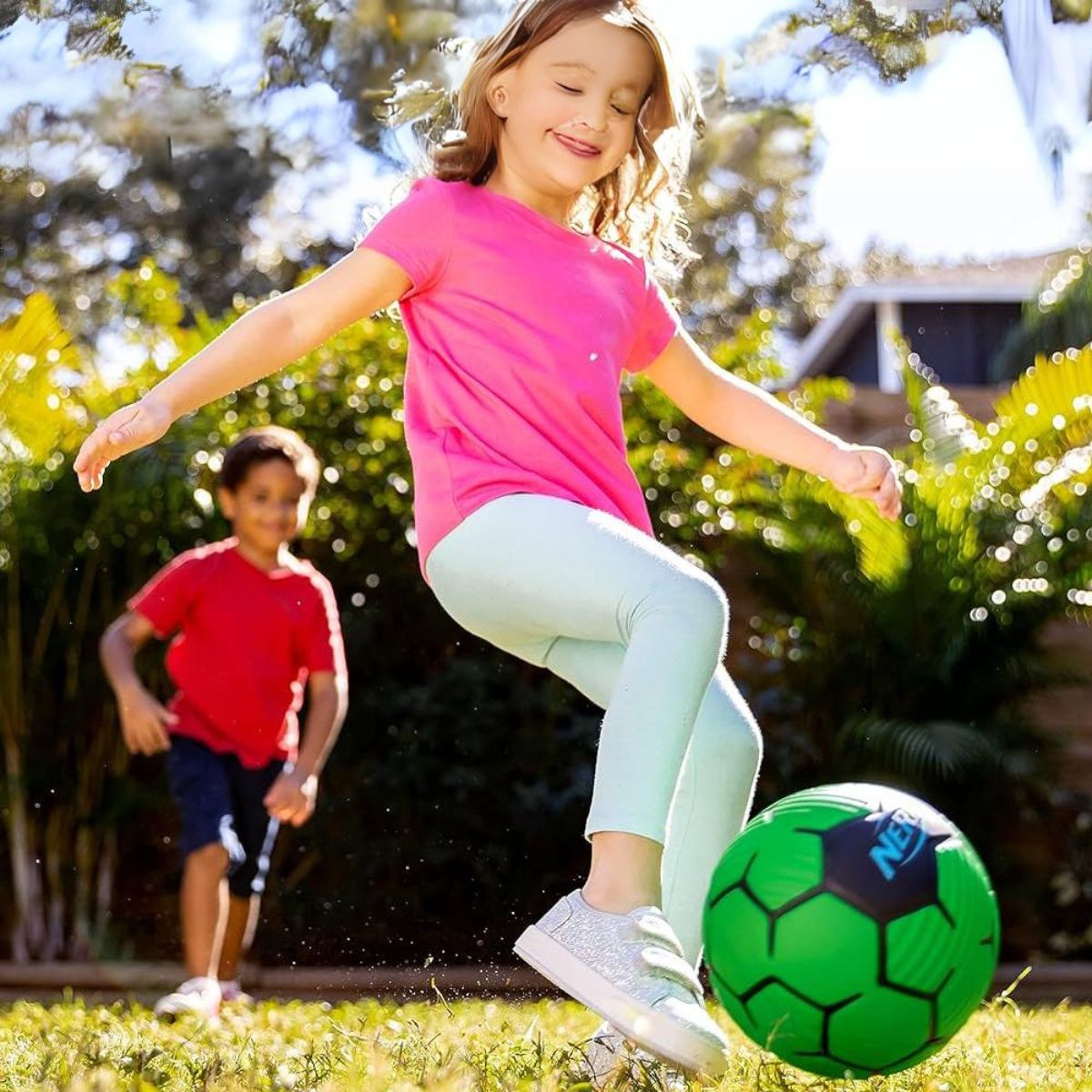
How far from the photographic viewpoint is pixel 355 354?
Answer: 6.58 m

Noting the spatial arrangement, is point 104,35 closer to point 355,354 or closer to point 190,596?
point 190,596

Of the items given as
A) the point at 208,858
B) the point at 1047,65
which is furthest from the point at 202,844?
the point at 1047,65

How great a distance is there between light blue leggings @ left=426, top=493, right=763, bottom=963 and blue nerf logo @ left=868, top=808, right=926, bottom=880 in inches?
12.2

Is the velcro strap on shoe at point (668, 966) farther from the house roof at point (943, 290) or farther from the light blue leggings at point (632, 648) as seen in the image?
the house roof at point (943, 290)

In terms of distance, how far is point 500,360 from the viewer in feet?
9.03

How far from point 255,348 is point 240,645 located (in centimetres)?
240

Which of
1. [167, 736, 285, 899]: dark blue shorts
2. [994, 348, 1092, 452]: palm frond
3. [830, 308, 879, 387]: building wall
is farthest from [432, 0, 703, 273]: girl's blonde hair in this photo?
[830, 308, 879, 387]: building wall

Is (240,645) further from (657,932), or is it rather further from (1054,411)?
(1054,411)

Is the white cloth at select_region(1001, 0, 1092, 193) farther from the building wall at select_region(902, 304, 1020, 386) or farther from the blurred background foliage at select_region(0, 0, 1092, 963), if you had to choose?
the building wall at select_region(902, 304, 1020, 386)

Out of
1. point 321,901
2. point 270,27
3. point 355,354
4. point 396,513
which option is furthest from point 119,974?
A: point 270,27

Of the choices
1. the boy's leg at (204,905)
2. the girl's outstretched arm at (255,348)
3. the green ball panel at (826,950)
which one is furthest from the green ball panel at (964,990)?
the boy's leg at (204,905)

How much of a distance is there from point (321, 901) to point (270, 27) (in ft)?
11.2

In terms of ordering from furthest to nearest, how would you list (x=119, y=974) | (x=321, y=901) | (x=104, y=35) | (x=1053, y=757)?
1. (x=1053, y=757)
2. (x=321, y=901)
3. (x=119, y=974)
4. (x=104, y=35)

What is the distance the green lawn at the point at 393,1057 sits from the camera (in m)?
2.32
